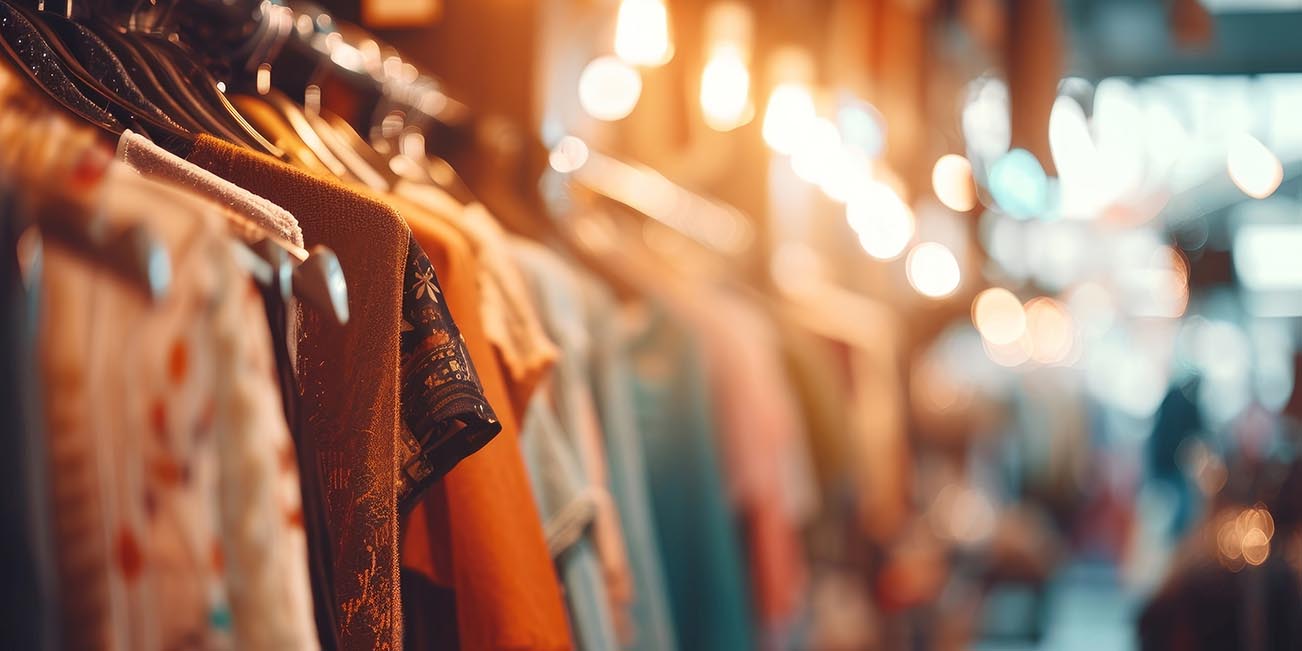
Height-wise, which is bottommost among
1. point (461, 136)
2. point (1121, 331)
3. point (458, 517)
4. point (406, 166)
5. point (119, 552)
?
point (119, 552)

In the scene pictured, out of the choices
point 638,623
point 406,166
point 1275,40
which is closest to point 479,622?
point 406,166

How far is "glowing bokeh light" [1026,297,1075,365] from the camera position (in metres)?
7.84

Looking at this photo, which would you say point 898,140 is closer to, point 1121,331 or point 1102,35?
point 1102,35

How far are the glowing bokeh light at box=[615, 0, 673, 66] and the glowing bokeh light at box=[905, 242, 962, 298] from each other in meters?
3.23

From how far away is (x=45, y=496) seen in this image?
0.59 m

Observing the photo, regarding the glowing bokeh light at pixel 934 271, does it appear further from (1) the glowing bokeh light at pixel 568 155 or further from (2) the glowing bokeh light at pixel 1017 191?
(1) the glowing bokeh light at pixel 568 155

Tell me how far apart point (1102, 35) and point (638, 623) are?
4449 millimetres

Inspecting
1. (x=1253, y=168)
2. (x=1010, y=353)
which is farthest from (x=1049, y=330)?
(x=1253, y=168)

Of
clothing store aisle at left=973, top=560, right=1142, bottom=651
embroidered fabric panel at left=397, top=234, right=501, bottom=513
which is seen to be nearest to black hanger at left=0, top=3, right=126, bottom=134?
embroidered fabric panel at left=397, top=234, right=501, bottom=513

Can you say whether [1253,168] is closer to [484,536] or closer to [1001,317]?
[1001,317]

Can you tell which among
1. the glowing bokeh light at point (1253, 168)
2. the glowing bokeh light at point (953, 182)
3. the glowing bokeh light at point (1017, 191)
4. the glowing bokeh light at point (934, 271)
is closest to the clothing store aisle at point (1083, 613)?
the glowing bokeh light at point (1017, 191)

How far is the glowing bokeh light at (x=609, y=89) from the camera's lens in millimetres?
2770

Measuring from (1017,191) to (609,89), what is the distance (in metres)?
1.08

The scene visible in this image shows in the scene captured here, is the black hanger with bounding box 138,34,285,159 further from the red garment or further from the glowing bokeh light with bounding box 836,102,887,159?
the glowing bokeh light with bounding box 836,102,887,159
